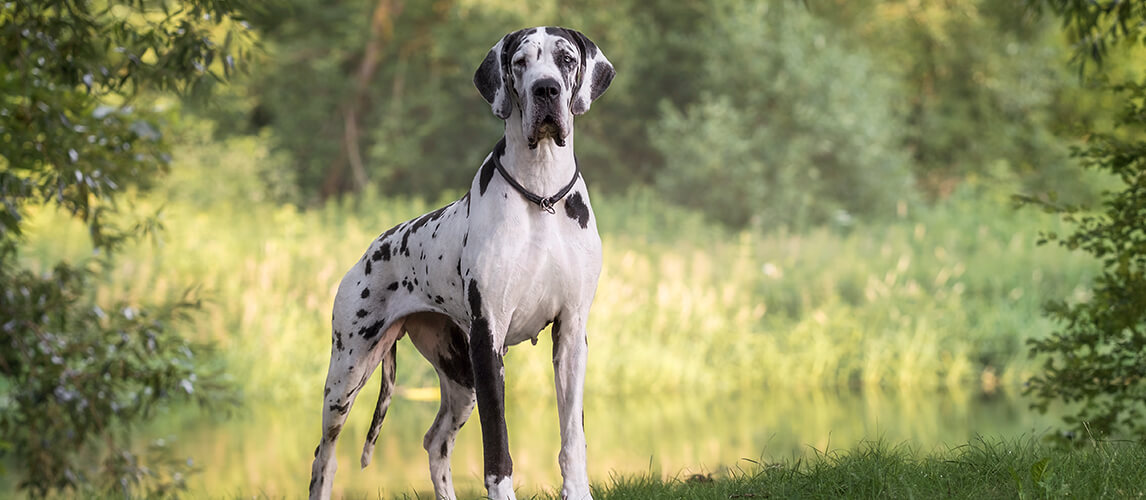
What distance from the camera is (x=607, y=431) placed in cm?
1165

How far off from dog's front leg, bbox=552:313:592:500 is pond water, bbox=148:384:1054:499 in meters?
4.58

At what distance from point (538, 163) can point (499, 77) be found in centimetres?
32

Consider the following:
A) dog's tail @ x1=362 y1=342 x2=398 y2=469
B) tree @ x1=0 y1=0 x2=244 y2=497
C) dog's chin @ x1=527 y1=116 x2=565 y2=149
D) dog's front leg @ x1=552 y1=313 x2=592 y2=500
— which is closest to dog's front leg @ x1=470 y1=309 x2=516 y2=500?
dog's front leg @ x1=552 y1=313 x2=592 y2=500

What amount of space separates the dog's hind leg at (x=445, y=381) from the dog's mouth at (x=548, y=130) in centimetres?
117

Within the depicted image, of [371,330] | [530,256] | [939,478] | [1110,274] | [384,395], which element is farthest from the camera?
[1110,274]

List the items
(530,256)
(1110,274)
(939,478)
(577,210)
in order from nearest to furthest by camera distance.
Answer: (530,256) → (577,210) → (939,478) → (1110,274)

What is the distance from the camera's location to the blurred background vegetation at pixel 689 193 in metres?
13.4

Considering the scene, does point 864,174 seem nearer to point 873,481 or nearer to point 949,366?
point 949,366

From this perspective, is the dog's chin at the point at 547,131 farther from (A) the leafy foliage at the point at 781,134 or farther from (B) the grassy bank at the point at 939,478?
(A) the leafy foliage at the point at 781,134

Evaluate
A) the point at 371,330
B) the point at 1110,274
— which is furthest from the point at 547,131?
the point at 1110,274

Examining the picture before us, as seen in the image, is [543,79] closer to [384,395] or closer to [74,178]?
[384,395]

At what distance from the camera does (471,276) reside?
163 inches

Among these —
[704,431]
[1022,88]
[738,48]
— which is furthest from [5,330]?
[1022,88]

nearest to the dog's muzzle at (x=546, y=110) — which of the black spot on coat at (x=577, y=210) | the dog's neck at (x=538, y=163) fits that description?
the dog's neck at (x=538, y=163)
